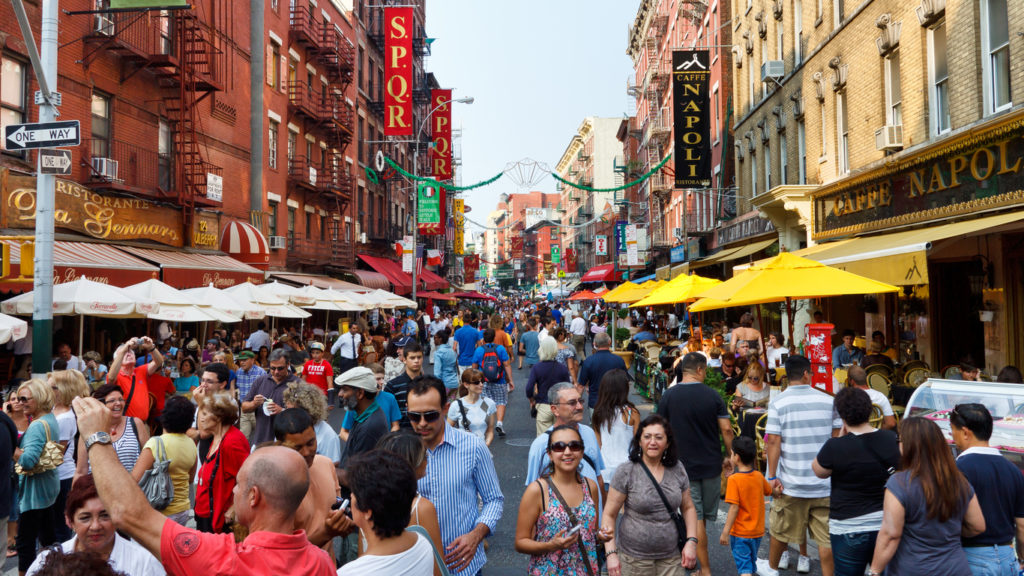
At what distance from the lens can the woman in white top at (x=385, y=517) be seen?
3154 millimetres

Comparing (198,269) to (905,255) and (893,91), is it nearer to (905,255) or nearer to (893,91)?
(905,255)

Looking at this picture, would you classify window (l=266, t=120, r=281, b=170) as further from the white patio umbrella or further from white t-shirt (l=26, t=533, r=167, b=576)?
white t-shirt (l=26, t=533, r=167, b=576)

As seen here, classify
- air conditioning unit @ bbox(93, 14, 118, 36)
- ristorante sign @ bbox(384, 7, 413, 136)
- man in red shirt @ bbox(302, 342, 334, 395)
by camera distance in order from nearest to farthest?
man in red shirt @ bbox(302, 342, 334, 395) < air conditioning unit @ bbox(93, 14, 118, 36) < ristorante sign @ bbox(384, 7, 413, 136)

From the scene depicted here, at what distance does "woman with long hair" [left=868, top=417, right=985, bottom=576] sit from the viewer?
4.30 m

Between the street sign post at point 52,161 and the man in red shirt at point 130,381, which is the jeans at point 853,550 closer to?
the man in red shirt at point 130,381

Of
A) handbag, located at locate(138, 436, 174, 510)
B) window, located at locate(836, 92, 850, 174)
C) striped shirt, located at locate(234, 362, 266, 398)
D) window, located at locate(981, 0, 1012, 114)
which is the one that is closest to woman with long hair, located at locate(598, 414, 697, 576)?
handbag, located at locate(138, 436, 174, 510)

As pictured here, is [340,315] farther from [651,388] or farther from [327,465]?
[327,465]

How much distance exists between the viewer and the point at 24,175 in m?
14.6

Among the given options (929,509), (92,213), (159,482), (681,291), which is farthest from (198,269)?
(929,509)

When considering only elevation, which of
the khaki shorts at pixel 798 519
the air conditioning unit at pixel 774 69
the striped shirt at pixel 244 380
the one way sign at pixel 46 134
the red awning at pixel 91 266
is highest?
the air conditioning unit at pixel 774 69

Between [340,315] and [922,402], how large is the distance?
28.9m

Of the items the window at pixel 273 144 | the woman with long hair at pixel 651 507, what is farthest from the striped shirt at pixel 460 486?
the window at pixel 273 144

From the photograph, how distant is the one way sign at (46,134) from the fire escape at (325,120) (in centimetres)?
1917

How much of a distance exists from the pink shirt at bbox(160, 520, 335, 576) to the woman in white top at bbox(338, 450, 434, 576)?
0.31 meters
